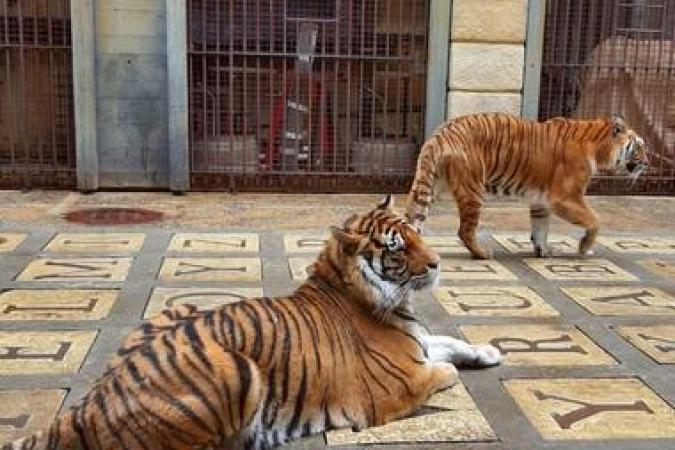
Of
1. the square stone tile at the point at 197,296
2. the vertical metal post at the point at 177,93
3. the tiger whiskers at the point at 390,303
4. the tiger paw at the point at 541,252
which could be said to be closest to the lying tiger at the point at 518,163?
the tiger paw at the point at 541,252

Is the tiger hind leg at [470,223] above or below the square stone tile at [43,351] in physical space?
above

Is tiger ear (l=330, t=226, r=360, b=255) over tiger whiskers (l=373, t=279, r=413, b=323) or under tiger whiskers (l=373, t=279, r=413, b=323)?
over

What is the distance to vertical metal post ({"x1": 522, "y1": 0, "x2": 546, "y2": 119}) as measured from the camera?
350 inches

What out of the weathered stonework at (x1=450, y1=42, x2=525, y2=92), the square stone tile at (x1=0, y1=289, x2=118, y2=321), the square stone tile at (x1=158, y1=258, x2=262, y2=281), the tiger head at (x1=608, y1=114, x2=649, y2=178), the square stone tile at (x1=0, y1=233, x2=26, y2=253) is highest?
the weathered stonework at (x1=450, y1=42, x2=525, y2=92)

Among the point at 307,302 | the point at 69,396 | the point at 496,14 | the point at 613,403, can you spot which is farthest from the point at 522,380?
A: the point at 496,14

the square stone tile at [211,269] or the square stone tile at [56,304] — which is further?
the square stone tile at [211,269]

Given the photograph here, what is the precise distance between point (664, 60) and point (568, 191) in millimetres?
3872

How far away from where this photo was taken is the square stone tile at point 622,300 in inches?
209

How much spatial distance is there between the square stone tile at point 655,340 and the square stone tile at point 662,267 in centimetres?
128

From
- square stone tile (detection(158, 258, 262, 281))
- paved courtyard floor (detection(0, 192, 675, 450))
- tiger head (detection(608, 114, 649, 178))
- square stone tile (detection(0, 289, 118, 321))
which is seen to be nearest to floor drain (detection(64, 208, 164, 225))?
paved courtyard floor (detection(0, 192, 675, 450))

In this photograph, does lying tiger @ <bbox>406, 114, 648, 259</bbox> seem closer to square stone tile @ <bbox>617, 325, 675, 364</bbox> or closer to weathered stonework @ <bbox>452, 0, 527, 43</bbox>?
square stone tile @ <bbox>617, 325, 675, 364</bbox>

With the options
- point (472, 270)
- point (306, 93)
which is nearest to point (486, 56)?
point (306, 93)

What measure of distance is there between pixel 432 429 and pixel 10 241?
4359 mm

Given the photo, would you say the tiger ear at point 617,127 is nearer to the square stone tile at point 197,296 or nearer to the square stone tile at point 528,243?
the square stone tile at point 528,243
